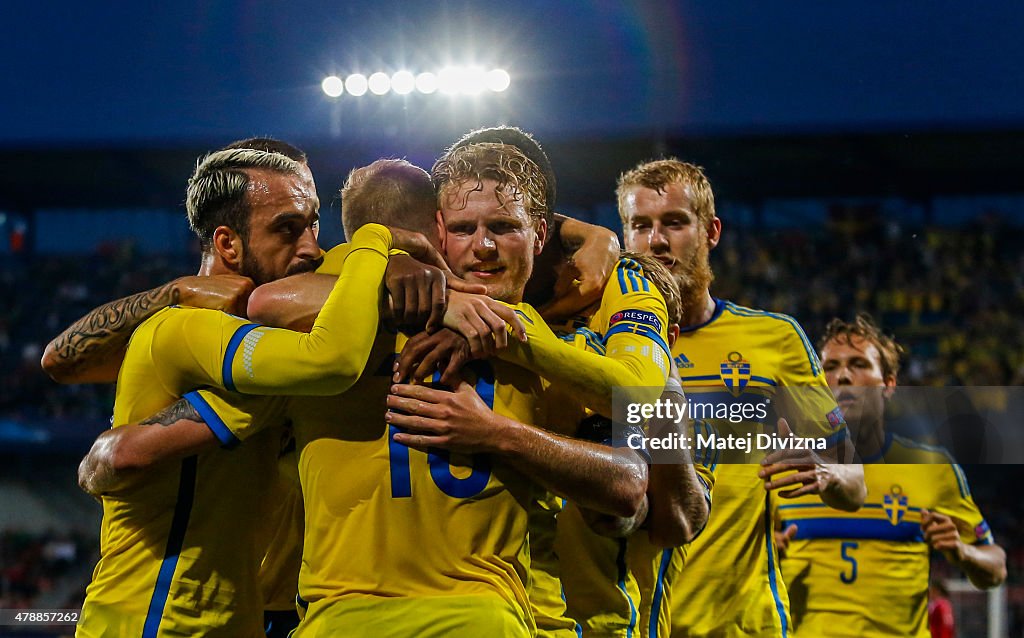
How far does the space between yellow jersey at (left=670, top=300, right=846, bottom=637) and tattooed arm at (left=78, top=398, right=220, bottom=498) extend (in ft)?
7.43

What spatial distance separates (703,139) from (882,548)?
12729 mm

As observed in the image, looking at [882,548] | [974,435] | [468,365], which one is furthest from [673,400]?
[974,435]

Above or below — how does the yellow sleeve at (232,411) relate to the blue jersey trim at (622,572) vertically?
above

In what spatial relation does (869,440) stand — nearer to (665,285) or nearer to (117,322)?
(665,285)

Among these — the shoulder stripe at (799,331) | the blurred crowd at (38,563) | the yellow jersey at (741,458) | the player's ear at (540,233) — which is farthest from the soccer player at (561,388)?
the blurred crowd at (38,563)

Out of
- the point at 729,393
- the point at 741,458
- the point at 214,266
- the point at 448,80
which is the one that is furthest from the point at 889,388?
the point at 448,80

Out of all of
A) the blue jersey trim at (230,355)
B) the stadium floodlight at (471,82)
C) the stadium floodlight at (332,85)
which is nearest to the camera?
the blue jersey trim at (230,355)

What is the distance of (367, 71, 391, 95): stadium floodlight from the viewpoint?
720 inches

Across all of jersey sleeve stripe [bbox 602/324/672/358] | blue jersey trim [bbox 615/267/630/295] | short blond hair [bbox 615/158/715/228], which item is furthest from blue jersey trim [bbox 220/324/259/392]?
short blond hair [bbox 615/158/715/228]

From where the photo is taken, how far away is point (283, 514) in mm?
3619

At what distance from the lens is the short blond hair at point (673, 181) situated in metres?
5.01

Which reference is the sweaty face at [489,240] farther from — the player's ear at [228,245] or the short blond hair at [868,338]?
the short blond hair at [868,338]

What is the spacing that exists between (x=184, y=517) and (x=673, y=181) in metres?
2.84

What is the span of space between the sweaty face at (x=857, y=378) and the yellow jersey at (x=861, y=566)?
39 centimetres
